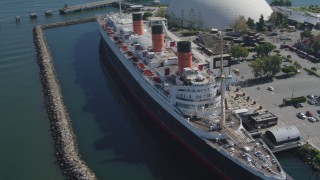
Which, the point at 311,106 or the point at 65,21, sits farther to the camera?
the point at 65,21

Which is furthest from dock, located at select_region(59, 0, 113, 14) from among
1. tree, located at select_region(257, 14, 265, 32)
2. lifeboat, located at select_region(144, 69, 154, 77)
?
lifeboat, located at select_region(144, 69, 154, 77)

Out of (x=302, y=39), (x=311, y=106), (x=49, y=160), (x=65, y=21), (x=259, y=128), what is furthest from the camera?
(x=65, y=21)

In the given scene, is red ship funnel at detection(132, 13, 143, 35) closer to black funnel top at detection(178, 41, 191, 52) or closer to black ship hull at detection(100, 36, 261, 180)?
black ship hull at detection(100, 36, 261, 180)

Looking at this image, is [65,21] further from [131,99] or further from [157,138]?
[157,138]

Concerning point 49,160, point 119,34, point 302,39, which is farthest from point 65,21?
point 49,160

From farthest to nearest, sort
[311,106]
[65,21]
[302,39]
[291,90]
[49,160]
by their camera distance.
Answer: [65,21]
[302,39]
[291,90]
[311,106]
[49,160]

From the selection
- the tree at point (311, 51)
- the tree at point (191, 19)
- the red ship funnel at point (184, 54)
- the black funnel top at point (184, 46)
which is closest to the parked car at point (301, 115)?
the red ship funnel at point (184, 54)
